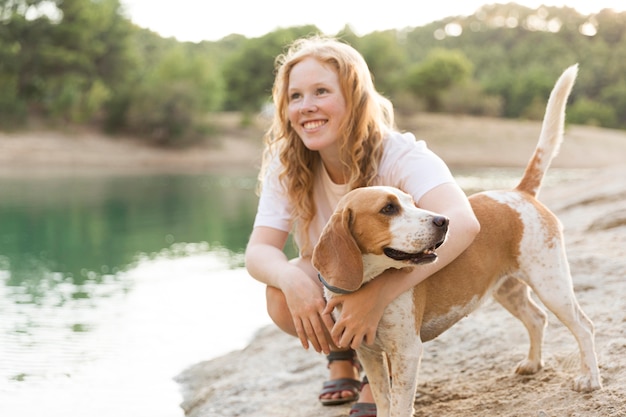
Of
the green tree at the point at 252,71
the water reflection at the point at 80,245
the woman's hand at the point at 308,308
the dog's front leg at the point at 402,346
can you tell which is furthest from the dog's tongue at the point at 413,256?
the green tree at the point at 252,71

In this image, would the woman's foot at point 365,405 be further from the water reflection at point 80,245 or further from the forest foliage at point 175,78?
the forest foliage at point 175,78

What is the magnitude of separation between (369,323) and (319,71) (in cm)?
130

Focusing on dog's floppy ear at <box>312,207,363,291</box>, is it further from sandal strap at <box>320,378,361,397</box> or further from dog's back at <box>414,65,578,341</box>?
sandal strap at <box>320,378,361,397</box>

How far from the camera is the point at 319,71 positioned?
3396 millimetres

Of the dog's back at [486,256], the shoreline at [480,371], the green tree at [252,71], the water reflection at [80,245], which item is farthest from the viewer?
the green tree at [252,71]

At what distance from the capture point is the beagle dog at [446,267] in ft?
8.73

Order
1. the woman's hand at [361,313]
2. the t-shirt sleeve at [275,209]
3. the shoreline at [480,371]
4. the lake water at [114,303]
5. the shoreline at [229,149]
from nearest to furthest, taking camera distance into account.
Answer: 1. the woman's hand at [361,313]
2. the shoreline at [480,371]
3. the t-shirt sleeve at [275,209]
4. the lake water at [114,303]
5. the shoreline at [229,149]

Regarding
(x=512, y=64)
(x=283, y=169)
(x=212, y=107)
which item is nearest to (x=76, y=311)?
(x=283, y=169)

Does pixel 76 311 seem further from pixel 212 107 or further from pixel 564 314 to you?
pixel 212 107

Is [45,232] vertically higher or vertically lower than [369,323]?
higher

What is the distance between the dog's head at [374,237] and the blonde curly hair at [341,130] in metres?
0.61

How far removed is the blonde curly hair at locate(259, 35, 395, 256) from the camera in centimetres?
337

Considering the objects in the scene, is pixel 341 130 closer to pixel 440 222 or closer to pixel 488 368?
pixel 440 222

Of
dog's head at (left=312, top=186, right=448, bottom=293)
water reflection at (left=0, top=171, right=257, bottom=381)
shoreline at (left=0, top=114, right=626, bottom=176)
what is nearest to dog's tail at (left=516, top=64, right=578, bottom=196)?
dog's head at (left=312, top=186, right=448, bottom=293)
